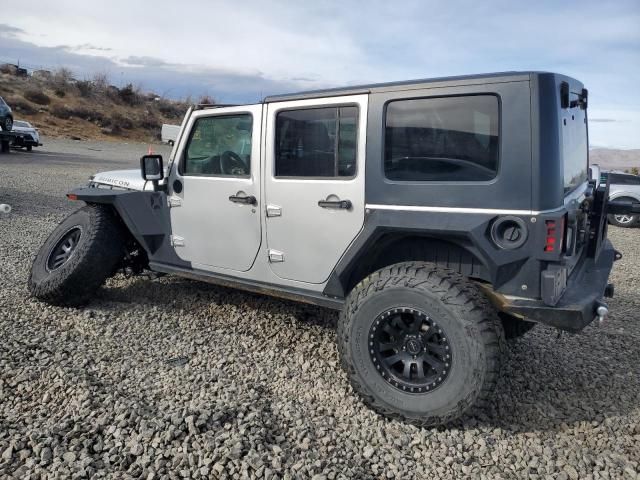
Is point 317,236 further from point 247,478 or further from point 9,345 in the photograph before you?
point 9,345

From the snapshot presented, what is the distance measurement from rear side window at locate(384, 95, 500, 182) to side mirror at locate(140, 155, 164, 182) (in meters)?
2.09

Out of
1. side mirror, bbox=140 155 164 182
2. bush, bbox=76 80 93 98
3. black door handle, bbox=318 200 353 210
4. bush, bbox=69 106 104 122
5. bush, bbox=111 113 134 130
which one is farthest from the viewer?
bush, bbox=76 80 93 98

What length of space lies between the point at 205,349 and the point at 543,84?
114 inches

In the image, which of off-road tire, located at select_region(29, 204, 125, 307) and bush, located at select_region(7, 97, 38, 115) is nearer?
off-road tire, located at select_region(29, 204, 125, 307)

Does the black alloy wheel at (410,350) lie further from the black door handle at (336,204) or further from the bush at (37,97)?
the bush at (37,97)

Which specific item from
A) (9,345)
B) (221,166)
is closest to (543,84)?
(221,166)

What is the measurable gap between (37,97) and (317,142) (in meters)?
38.9


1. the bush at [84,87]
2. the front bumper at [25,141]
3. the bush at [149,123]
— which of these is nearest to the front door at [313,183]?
the front bumper at [25,141]

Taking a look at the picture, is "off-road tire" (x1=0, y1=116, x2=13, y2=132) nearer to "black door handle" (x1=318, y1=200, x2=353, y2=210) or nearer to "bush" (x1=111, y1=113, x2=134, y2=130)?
"bush" (x1=111, y1=113, x2=134, y2=130)

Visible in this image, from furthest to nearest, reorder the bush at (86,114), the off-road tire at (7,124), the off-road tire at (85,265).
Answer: the bush at (86,114), the off-road tire at (7,124), the off-road tire at (85,265)

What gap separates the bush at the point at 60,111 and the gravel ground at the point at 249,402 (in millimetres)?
34500

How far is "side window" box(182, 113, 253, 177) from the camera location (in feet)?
13.4

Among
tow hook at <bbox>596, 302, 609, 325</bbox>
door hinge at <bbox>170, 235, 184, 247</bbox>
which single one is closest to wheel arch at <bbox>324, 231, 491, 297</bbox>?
tow hook at <bbox>596, 302, 609, 325</bbox>

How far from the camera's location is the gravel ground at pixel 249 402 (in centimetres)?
277
